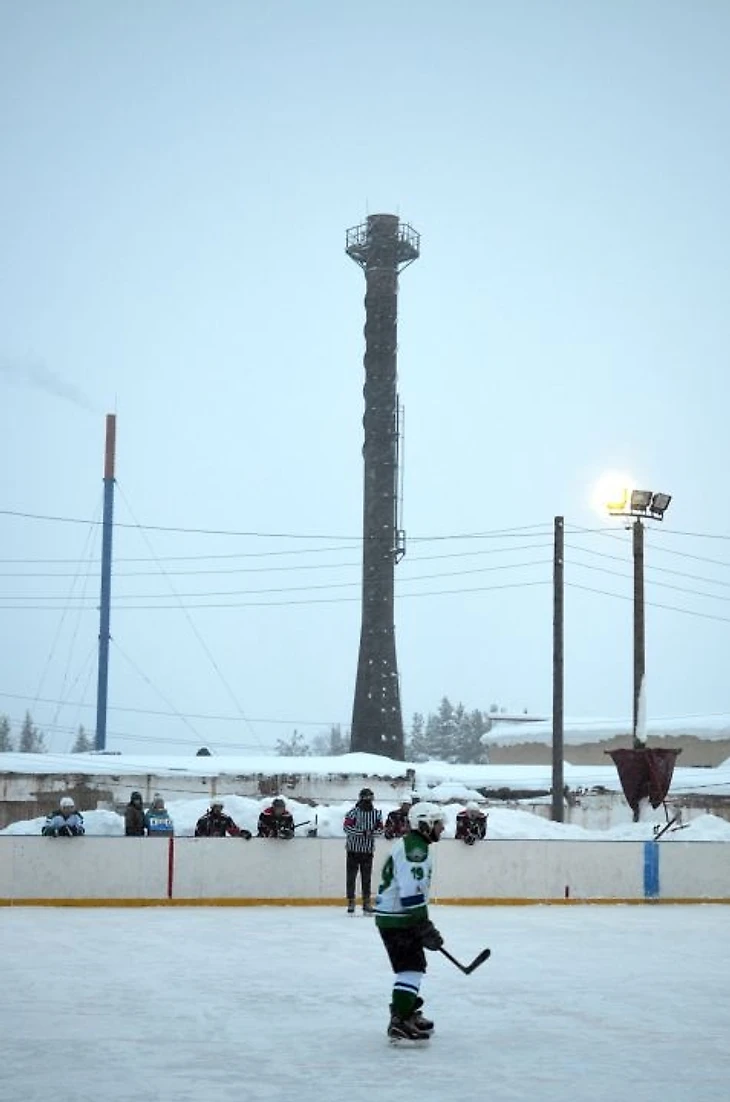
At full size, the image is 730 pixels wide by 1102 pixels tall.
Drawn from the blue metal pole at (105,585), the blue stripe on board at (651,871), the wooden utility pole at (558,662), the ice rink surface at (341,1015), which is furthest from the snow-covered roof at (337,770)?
the ice rink surface at (341,1015)

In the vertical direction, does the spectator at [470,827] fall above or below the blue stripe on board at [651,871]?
above

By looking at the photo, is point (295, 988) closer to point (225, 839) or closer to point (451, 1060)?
point (451, 1060)

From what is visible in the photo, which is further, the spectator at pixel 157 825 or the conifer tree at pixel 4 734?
the conifer tree at pixel 4 734

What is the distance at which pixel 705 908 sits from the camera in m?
21.7

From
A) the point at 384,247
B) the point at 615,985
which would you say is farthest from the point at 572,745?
the point at 615,985

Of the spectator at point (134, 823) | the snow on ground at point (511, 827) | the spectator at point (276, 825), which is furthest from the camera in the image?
the snow on ground at point (511, 827)

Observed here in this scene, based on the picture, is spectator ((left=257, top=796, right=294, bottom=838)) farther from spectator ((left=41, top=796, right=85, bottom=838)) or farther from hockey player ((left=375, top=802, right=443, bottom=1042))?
hockey player ((left=375, top=802, right=443, bottom=1042))

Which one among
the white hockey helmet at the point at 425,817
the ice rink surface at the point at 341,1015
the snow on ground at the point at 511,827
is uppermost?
the white hockey helmet at the point at 425,817

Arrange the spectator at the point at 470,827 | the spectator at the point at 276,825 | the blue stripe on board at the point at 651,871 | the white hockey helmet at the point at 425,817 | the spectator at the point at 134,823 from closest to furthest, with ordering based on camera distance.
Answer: the white hockey helmet at the point at 425,817 < the spectator at the point at 276,825 < the spectator at the point at 470,827 < the spectator at the point at 134,823 < the blue stripe on board at the point at 651,871

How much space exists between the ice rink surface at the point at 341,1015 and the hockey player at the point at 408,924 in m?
0.20

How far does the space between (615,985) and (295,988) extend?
2.61 m

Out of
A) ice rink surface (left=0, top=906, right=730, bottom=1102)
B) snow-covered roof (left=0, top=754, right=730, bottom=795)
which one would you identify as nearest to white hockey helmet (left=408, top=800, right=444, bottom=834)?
ice rink surface (left=0, top=906, right=730, bottom=1102)

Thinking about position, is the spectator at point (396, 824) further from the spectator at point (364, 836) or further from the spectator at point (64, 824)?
the spectator at point (64, 824)

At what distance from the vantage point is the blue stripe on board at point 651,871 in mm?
22625
